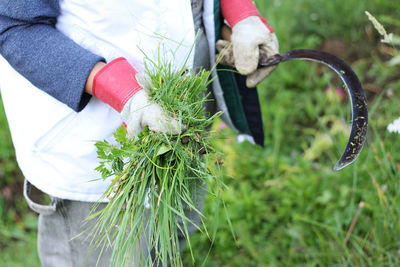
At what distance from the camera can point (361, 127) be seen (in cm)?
Answer: 115

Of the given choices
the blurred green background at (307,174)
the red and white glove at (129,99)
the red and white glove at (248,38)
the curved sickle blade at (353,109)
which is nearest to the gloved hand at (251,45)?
the red and white glove at (248,38)

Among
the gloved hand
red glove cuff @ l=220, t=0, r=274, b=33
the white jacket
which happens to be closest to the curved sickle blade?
the gloved hand

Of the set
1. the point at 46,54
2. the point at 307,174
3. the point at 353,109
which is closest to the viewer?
the point at 46,54

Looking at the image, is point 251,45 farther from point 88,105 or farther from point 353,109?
point 88,105

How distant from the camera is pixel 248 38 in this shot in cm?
133

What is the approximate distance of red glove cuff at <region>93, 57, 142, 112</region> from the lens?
104 centimetres

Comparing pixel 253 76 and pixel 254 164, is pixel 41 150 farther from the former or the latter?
pixel 254 164

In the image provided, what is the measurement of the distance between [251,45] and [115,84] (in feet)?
→ 1.71

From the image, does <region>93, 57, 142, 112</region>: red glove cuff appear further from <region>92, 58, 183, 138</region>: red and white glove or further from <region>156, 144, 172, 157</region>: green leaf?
<region>156, 144, 172, 157</region>: green leaf

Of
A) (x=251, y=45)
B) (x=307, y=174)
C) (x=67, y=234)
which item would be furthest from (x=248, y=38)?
(x=307, y=174)

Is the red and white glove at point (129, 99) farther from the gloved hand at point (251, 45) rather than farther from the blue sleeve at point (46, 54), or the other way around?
the gloved hand at point (251, 45)

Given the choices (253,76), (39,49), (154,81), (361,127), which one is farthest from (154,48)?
(361,127)

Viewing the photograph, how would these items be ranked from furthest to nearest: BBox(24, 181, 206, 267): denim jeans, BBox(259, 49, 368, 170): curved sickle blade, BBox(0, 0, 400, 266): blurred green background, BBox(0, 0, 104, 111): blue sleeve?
1. BBox(0, 0, 400, 266): blurred green background
2. BBox(24, 181, 206, 267): denim jeans
3. BBox(259, 49, 368, 170): curved sickle blade
4. BBox(0, 0, 104, 111): blue sleeve

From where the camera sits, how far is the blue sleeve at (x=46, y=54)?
1.03 meters
